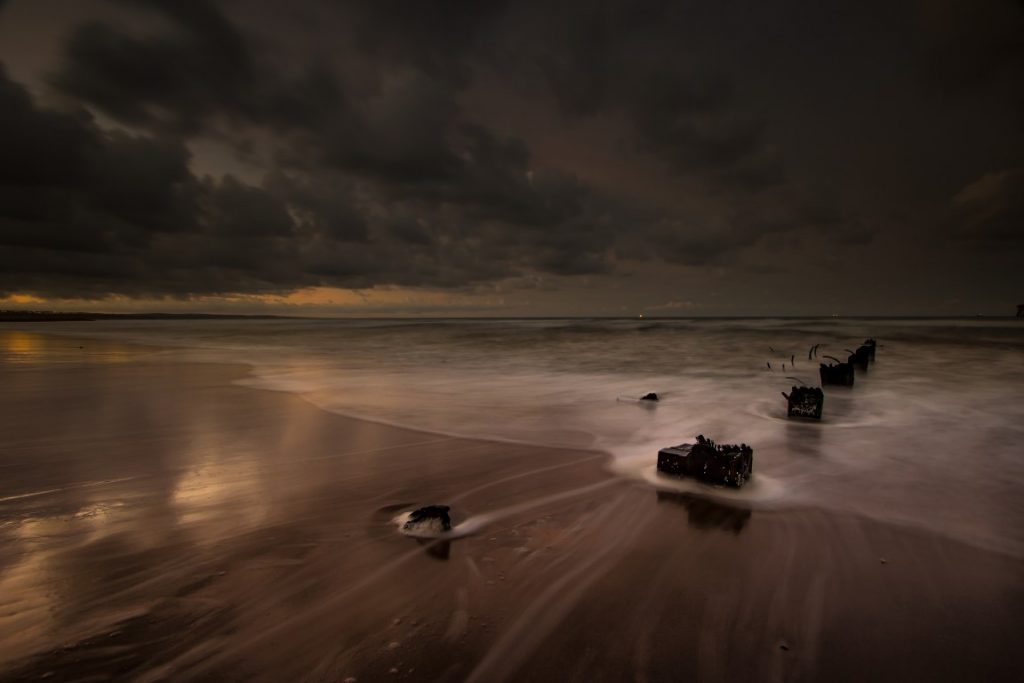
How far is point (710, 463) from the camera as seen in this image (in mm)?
5715

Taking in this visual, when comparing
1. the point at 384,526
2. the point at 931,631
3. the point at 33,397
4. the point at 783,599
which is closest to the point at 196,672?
the point at 384,526

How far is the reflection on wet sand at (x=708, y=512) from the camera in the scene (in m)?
4.71

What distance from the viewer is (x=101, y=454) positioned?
714 centimetres

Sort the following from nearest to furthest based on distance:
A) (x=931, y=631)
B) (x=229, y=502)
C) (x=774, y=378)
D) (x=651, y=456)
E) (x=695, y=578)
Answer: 1. (x=931, y=631)
2. (x=695, y=578)
3. (x=229, y=502)
4. (x=651, y=456)
5. (x=774, y=378)

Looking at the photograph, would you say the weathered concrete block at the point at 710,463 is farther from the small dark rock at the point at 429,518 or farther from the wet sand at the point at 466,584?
the small dark rock at the point at 429,518

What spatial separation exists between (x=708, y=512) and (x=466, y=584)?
2862mm

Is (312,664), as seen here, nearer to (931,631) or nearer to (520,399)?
(931,631)

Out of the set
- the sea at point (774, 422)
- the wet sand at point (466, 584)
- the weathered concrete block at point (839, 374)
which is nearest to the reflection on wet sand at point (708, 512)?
the wet sand at point (466, 584)

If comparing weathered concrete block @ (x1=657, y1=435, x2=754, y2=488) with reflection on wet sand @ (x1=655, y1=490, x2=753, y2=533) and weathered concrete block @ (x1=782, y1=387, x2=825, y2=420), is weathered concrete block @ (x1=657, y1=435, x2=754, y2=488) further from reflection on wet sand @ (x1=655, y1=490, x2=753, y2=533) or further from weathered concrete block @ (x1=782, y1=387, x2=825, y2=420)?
weathered concrete block @ (x1=782, y1=387, x2=825, y2=420)

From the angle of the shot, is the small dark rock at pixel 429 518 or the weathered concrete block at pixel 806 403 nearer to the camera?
the small dark rock at pixel 429 518

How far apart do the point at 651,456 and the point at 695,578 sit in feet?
11.3

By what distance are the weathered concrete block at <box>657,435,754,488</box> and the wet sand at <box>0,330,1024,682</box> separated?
564 millimetres

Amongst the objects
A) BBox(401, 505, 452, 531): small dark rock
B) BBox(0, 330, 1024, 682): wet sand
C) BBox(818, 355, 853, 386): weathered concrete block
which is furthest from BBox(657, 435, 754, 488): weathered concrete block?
BBox(818, 355, 853, 386): weathered concrete block

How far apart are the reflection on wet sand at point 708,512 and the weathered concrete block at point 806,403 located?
6098 mm
